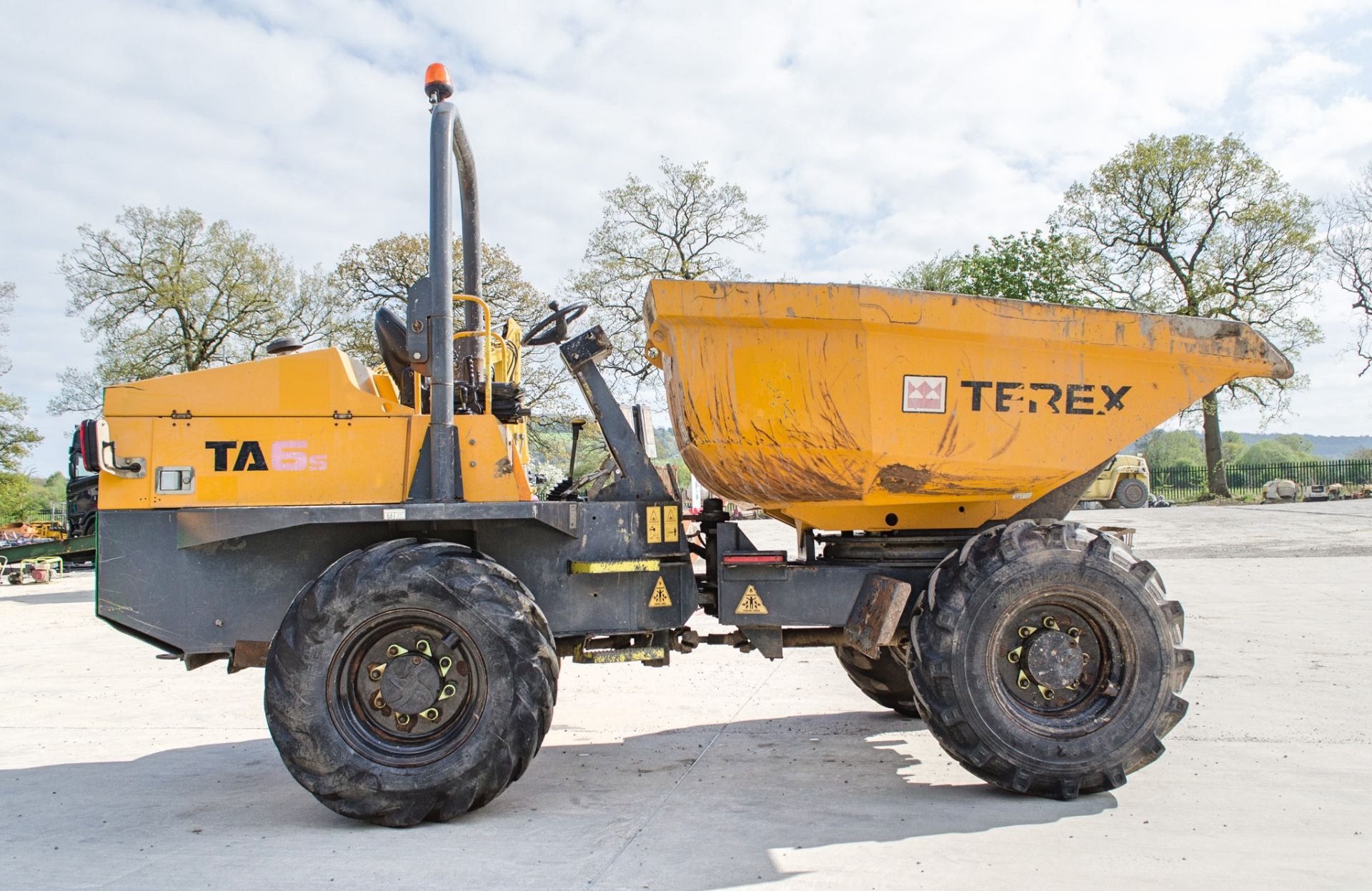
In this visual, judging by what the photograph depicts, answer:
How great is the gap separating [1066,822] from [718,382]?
2483mm

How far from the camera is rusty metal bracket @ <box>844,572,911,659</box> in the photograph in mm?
4789

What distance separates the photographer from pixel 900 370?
460 centimetres

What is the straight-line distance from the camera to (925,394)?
183 inches

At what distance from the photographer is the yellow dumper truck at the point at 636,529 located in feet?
14.1

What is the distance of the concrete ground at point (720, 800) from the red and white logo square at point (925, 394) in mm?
1855

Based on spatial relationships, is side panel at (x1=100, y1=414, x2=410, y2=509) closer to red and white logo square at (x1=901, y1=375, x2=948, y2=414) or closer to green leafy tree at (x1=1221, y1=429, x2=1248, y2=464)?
red and white logo square at (x1=901, y1=375, x2=948, y2=414)

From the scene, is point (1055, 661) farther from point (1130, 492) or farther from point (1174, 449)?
point (1174, 449)

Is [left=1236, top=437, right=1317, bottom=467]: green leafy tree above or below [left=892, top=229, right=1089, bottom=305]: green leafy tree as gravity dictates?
below

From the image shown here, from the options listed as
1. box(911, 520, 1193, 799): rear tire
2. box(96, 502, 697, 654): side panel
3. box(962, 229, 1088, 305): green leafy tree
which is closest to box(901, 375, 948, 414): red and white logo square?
box(911, 520, 1193, 799): rear tire

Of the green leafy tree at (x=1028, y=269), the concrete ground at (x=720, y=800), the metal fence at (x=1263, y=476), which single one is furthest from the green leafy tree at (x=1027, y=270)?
the concrete ground at (x=720, y=800)

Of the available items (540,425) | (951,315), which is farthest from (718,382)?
(540,425)

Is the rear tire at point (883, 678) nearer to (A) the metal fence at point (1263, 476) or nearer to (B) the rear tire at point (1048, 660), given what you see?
(B) the rear tire at point (1048, 660)

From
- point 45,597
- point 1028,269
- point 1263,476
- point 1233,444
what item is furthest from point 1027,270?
point 1233,444

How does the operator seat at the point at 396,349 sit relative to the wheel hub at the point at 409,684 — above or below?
above
